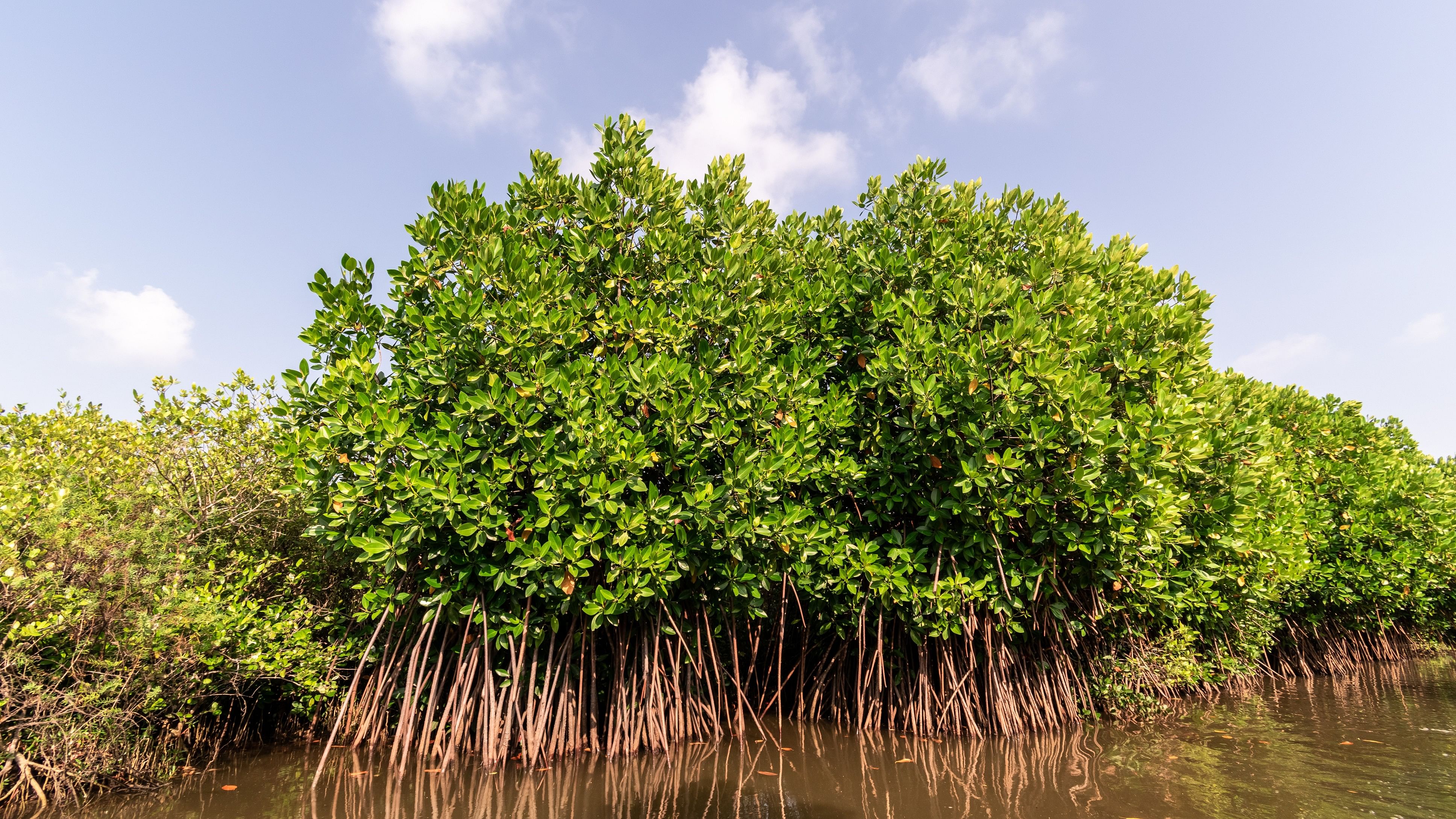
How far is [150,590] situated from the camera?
4969 millimetres

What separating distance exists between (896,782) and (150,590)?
584 cm

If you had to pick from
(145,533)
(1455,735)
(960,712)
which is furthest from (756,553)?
(1455,735)

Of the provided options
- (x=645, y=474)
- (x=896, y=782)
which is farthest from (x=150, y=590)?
(x=896, y=782)

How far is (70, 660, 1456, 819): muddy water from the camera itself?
4.66 meters

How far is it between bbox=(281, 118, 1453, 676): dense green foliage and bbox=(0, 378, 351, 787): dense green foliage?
1020 mm

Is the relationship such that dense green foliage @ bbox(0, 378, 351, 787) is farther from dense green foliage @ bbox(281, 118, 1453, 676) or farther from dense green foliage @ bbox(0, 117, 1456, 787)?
dense green foliage @ bbox(281, 118, 1453, 676)

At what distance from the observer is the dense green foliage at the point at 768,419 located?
5426 millimetres

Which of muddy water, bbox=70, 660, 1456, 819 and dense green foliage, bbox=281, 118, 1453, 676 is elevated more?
dense green foliage, bbox=281, 118, 1453, 676

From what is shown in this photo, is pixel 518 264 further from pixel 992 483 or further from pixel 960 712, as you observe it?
pixel 960 712

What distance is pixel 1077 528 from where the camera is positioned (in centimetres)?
585

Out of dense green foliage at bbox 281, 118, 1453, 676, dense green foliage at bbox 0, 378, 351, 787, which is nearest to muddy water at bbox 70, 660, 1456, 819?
dense green foliage at bbox 0, 378, 351, 787

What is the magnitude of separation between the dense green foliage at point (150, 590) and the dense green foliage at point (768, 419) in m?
1.02

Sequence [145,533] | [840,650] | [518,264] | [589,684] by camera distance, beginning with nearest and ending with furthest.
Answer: [145,533], [518,264], [589,684], [840,650]

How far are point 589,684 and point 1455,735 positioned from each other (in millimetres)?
9094
